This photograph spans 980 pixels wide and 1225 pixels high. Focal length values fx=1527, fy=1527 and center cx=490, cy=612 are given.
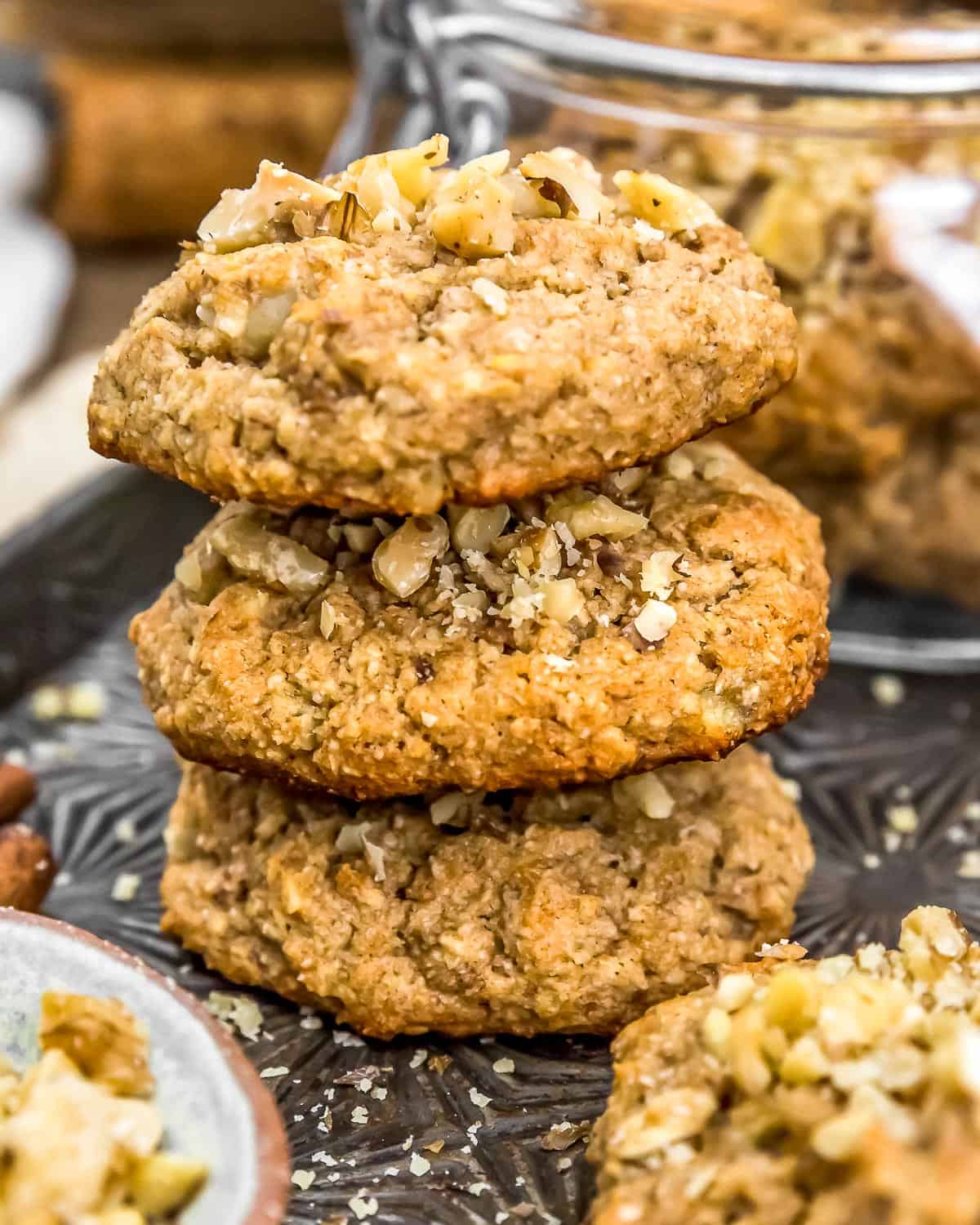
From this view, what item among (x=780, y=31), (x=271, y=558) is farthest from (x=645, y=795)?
(x=780, y=31)

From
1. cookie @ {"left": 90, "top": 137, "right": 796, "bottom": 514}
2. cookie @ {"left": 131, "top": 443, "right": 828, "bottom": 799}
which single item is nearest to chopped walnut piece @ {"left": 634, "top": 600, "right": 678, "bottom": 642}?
cookie @ {"left": 131, "top": 443, "right": 828, "bottom": 799}

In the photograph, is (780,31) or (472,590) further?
(780,31)

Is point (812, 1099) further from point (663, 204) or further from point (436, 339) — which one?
point (663, 204)

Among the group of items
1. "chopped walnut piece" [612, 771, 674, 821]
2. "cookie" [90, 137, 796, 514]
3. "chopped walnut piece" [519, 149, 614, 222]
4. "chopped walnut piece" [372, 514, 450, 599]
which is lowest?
"chopped walnut piece" [612, 771, 674, 821]

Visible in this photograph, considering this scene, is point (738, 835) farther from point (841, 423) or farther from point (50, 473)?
point (50, 473)

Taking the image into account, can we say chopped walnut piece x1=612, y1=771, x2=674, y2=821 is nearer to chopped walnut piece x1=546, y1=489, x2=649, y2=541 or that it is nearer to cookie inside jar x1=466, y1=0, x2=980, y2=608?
chopped walnut piece x1=546, y1=489, x2=649, y2=541

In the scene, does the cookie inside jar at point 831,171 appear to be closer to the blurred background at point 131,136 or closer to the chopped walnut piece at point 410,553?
the chopped walnut piece at point 410,553
